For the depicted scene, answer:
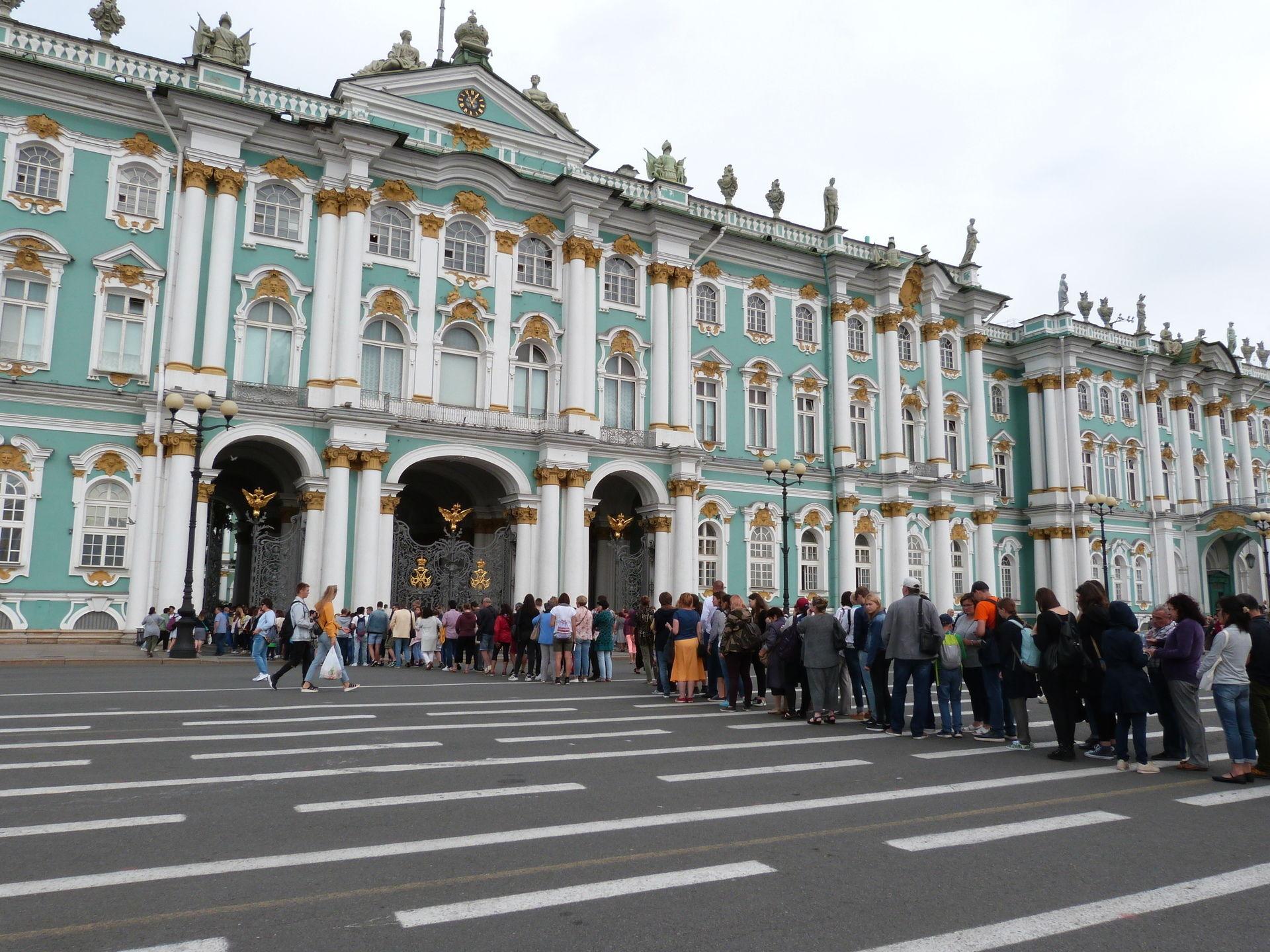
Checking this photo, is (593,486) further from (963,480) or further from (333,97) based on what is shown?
(963,480)

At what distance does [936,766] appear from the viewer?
1068 cm

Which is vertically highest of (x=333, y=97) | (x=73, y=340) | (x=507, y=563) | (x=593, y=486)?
(x=333, y=97)

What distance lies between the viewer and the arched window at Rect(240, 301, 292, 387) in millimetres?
28812

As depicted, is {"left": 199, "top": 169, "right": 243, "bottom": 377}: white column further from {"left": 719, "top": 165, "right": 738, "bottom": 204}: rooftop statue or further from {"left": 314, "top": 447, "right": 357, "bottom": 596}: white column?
{"left": 719, "top": 165, "right": 738, "bottom": 204}: rooftop statue

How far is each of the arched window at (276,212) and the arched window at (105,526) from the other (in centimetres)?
887

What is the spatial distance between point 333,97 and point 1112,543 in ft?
137

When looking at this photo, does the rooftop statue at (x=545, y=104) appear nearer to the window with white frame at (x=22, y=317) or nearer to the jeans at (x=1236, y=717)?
the window with white frame at (x=22, y=317)

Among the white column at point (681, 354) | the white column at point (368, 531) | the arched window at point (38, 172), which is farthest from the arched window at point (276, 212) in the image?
the white column at point (681, 354)

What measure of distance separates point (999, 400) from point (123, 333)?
3925cm

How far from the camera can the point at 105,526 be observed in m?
26.3

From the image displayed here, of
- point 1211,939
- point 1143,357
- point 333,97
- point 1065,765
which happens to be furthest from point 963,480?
point 1211,939

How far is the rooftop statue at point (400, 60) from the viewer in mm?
32750

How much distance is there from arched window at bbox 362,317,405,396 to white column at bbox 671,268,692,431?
9.96m

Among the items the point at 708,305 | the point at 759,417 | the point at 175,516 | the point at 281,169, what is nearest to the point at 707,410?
the point at 759,417
